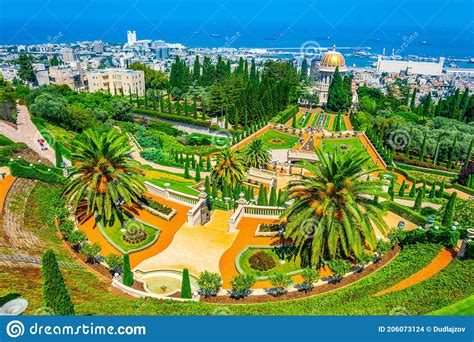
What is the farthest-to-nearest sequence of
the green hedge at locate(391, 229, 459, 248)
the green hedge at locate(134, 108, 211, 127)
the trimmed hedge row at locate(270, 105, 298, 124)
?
1. the green hedge at locate(134, 108, 211, 127)
2. the trimmed hedge row at locate(270, 105, 298, 124)
3. the green hedge at locate(391, 229, 459, 248)

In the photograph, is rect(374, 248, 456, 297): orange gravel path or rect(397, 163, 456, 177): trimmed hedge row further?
rect(397, 163, 456, 177): trimmed hedge row

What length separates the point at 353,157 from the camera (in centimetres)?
2442

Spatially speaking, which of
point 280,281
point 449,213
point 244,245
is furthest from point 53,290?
point 449,213

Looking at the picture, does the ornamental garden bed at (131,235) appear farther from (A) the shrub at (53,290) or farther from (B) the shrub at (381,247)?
(B) the shrub at (381,247)

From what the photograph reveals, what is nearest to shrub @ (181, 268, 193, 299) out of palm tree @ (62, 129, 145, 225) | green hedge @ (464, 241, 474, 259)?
palm tree @ (62, 129, 145, 225)

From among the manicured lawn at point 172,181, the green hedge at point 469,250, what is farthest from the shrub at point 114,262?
the green hedge at point 469,250

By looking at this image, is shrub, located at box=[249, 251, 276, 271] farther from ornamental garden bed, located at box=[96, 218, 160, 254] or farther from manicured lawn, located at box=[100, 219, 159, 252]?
manicured lawn, located at box=[100, 219, 159, 252]

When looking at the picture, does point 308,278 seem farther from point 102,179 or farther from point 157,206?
point 102,179

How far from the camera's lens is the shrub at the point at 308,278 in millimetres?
21891

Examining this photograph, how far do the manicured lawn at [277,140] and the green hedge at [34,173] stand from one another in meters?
37.1

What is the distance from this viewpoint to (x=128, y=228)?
29172mm

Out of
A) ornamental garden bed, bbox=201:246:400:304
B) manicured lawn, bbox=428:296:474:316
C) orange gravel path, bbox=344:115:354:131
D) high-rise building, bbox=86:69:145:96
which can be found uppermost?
→ high-rise building, bbox=86:69:145:96

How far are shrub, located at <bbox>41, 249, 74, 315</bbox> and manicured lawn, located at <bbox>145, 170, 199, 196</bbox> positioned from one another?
21.6 m

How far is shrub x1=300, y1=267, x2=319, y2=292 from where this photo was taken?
71.8ft
